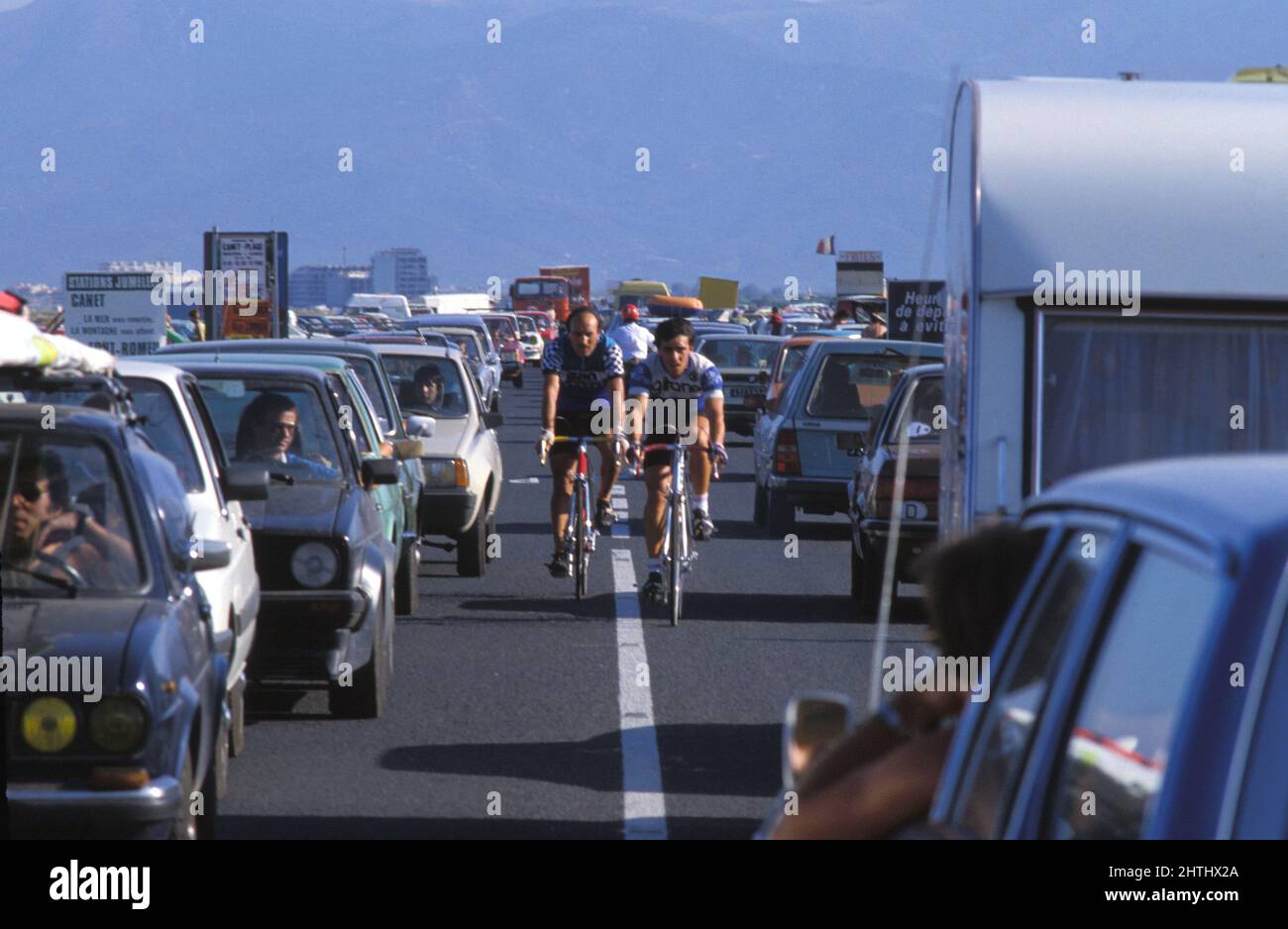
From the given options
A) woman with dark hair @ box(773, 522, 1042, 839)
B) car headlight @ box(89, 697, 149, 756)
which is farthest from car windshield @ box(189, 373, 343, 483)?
woman with dark hair @ box(773, 522, 1042, 839)

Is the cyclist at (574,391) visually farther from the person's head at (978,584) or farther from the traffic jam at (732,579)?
the person's head at (978,584)

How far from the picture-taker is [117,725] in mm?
5859

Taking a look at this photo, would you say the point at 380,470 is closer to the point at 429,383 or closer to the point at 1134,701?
the point at 429,383

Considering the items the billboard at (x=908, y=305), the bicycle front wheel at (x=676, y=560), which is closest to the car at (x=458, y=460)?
the bicycle front wheel at (x=676, y=560)

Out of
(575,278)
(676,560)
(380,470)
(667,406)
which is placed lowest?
(676,560)

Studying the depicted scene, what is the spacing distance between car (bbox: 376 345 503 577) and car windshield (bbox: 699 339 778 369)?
15.5 meters

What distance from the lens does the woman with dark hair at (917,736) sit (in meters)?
3.61

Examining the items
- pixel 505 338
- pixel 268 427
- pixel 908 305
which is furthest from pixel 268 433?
pixel 505 338

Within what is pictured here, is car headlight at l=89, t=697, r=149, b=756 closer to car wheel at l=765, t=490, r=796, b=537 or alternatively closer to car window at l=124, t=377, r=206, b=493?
car window at l=124, t=377, r=206, b=493

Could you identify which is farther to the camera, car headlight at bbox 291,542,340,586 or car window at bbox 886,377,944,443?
car window at bbox 886,377,944,443

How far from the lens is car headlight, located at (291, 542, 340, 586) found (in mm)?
9617

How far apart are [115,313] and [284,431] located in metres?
14.0

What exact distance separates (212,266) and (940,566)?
85.5 feet

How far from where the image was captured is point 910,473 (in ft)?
45.0
